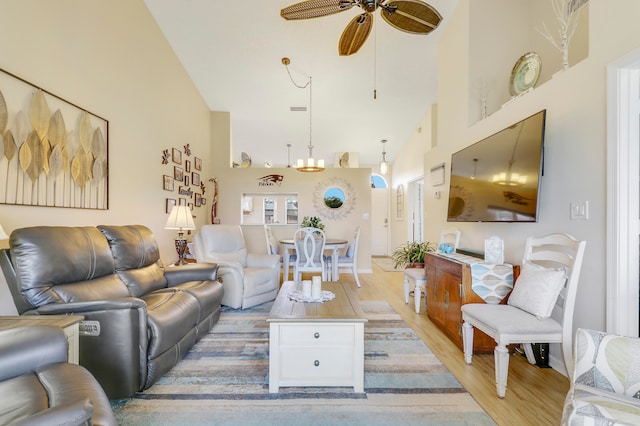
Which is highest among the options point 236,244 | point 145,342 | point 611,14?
point 611,14

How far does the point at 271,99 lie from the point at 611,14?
462 cm

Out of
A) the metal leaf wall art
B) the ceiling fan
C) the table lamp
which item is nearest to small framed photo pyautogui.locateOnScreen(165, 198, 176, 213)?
A: the table lamp

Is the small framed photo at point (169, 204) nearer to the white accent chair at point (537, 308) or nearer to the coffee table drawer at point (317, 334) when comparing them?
the coffee table drawer at point (317, 334)

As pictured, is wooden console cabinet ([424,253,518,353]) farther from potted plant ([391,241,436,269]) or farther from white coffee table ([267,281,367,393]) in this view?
white coffee table ([267,281,367,393])

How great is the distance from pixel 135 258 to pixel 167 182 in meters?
1.77

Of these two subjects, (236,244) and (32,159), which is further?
(236,244)

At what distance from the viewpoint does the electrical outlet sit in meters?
1.90

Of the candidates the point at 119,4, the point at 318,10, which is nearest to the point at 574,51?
the point at 318,10

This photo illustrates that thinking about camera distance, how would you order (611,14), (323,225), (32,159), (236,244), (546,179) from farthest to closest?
1. (323,225)
2. (236,244)
3. (546,179)
4. (32,159)
5. (611,14)

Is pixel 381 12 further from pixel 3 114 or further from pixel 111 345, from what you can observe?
pixel 111 345

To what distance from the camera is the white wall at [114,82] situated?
2.00 meters

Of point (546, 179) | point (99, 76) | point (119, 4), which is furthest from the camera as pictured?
point (119, 4)

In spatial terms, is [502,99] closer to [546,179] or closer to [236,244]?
[546,179]

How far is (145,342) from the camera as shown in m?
1.81
